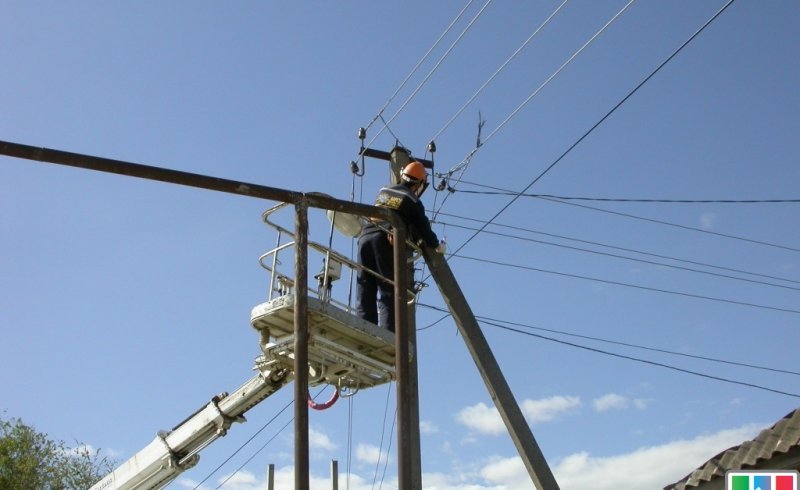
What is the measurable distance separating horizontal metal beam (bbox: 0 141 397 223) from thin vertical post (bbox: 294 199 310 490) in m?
0.14

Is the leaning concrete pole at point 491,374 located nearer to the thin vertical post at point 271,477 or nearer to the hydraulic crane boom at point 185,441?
the hydraulic crane boom at point 185,441

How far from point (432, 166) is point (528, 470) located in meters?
5.27

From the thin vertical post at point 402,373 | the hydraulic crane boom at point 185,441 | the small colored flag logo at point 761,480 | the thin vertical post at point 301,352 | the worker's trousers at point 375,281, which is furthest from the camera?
the hydraulic crane boom at point 185,441

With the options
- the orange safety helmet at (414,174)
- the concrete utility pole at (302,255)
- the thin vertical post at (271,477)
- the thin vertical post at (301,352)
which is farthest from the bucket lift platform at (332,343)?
the thin vertical post at (271,477)

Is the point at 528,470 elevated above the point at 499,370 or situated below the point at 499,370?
below

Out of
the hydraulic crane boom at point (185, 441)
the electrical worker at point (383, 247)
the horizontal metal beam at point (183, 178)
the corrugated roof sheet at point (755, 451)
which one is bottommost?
the corrugated roof sheet at point (755, 451)

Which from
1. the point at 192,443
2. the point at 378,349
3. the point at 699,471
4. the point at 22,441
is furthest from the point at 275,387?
the point at 22,441

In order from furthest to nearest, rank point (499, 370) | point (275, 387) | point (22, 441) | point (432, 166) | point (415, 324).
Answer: point (22, 441) → point (432, 166) → point (275, 387) → point (415, 324) → point (499, 370)

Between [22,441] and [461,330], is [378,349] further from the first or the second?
[22,441]

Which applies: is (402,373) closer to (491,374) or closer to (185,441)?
(491,374)

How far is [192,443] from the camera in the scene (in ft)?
45.4

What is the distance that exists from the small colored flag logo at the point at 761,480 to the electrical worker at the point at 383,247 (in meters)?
3.72

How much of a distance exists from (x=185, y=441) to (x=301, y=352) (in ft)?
24.5

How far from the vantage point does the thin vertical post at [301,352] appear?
6.70 meters
